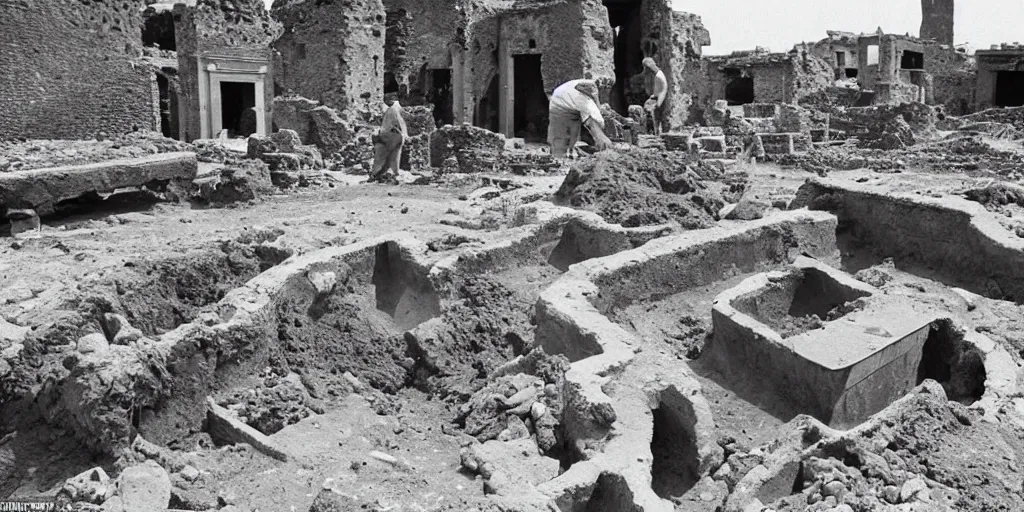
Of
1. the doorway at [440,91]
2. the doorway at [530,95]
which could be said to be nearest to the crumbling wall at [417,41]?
the doorway at [440,91]

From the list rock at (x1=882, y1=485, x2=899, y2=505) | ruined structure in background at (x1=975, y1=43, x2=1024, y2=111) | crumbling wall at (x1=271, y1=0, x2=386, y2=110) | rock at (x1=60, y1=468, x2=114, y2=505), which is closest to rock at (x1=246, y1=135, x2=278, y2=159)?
crumbling wall at (x1=271, y1=0, x2=386, y2=110)

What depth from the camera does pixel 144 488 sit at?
4.23m

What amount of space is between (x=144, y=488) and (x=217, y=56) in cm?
1704

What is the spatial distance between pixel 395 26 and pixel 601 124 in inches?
489

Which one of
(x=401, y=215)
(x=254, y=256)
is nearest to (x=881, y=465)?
(x=254, y=256)

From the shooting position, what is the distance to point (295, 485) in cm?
464

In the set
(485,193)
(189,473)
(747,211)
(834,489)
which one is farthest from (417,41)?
(834,489)

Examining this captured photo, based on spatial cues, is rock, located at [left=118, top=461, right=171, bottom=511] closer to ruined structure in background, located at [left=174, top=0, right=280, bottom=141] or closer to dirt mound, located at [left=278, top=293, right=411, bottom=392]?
dirt mound, located at [left=278, top=293, right=411, bottom=392]

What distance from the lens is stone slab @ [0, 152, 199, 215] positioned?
8867 millimetres

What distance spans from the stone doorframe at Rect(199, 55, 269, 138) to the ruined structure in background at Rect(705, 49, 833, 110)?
1562 centimetres

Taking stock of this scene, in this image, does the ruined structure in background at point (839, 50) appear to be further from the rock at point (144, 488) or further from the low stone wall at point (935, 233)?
the rock at point (144, 488)

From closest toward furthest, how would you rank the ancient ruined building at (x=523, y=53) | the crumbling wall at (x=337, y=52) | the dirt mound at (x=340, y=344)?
the dirt mound at (x=340, y=344) → the crumbling wall at (x=337, y=52) → the ancient ruined building at (x=523, y=53)

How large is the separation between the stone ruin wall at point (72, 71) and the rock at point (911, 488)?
17486 millimetres

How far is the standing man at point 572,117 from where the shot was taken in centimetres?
1413
